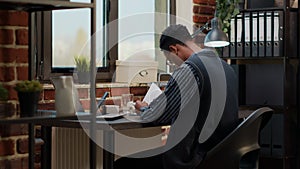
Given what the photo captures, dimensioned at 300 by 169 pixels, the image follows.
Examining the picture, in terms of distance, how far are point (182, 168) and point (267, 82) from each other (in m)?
1.78

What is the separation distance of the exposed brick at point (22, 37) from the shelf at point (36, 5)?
Answer: 94mm

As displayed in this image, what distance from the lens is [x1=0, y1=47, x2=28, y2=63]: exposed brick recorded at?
2361mm

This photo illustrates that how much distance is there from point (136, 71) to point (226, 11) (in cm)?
88

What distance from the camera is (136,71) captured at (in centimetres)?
382

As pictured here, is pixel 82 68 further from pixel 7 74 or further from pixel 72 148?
pixel 7 74

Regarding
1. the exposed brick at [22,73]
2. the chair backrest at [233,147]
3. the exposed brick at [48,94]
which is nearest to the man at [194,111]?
the chair backrest at [233,147]

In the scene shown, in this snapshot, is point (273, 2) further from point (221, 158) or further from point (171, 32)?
point (221, 158)

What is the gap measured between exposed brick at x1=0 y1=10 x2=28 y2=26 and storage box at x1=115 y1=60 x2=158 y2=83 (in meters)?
1.36

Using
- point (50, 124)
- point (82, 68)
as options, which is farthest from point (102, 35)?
point (50, 124)

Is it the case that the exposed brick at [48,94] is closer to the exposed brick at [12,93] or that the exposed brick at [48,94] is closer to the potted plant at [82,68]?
the potted plant at [82,68]

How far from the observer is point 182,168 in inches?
111

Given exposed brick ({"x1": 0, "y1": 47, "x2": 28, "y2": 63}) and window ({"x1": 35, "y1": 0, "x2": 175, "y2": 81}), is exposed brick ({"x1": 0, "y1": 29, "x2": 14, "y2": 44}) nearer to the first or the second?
exposed brick ({"x1": 0, "y1": 47, "x2": 28, "y2": 63})

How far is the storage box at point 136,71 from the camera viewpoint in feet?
Result: 12.4

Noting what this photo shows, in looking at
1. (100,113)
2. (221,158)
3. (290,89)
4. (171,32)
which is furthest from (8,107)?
(290,89)
